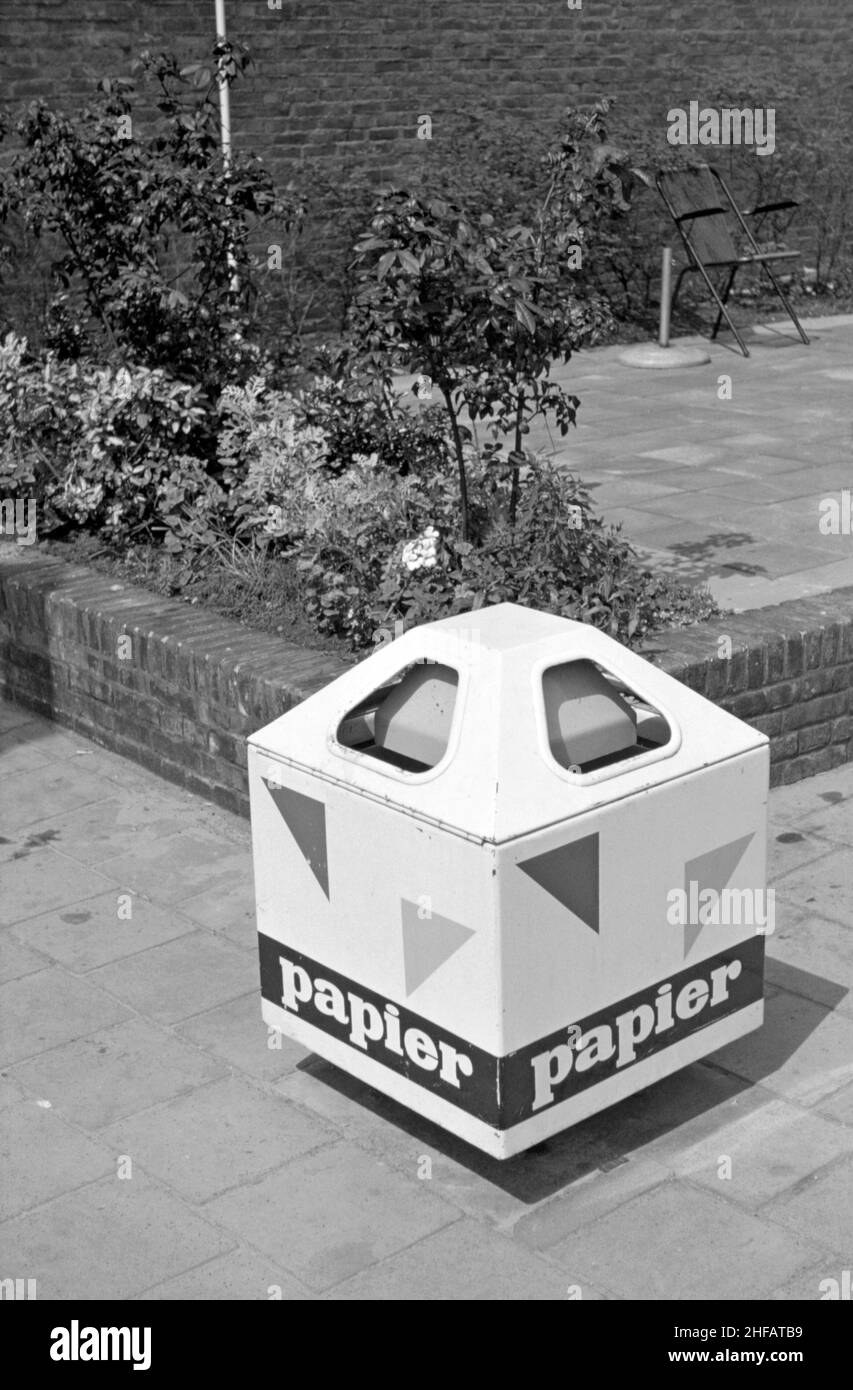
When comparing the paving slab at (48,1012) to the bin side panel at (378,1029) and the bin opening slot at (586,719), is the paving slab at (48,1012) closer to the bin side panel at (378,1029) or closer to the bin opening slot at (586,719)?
the bin side panel at (378,1029)

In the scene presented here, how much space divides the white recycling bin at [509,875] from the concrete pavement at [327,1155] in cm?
19

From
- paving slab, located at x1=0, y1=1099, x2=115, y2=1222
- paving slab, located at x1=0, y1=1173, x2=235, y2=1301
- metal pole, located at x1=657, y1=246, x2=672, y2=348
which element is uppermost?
metal pole, located at x1=657, y1=246, x2=672, y2=348

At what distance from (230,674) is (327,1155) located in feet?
7.11

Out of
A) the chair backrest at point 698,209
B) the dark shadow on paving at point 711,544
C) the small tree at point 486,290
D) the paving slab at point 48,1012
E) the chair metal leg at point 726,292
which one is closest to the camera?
the paving slab at point 48,1012

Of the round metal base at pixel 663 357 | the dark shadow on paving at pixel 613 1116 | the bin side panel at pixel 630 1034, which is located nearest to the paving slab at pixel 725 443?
the round metal base at pixel 663 357

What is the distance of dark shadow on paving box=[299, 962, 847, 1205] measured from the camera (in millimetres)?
3812

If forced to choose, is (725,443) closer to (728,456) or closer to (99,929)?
(728,456)

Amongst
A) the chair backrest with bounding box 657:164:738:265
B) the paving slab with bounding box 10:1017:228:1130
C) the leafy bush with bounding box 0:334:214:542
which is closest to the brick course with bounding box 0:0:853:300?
the chair backrest with bounding box 657:164:738:265

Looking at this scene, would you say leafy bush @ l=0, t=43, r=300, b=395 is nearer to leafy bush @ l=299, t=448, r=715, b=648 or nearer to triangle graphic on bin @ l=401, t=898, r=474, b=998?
leafy bush @ l=299, t=448, r=715, b=648

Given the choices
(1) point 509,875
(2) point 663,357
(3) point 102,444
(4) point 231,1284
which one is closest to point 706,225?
(2) point 663,357

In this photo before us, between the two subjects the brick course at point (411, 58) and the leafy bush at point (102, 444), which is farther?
the brick course at point (411, 58)

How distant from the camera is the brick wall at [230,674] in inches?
222

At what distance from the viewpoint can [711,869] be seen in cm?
380
